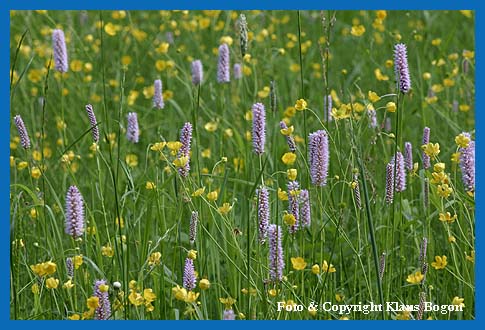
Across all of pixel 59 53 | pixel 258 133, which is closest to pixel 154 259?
pixel 258 133

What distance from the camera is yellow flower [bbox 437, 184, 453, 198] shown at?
2375 millimetres

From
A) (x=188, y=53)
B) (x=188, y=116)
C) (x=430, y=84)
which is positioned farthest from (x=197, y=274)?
(x=188, y=53)

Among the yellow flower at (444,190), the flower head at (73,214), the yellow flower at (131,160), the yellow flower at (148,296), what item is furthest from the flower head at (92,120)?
the yellow flower at (444,190)

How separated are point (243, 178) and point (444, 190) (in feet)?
3.20

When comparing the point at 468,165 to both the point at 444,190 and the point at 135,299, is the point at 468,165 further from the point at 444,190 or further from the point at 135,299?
the point at 135,299

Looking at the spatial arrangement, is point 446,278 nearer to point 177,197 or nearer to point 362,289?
point 362,289

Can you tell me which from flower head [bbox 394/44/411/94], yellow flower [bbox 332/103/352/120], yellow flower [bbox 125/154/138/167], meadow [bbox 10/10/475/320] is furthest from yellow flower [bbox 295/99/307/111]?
yellow flower [bbox 125/154/138/167]

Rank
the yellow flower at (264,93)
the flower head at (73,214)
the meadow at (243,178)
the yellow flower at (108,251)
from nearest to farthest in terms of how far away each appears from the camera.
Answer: the flower head at (73,214), the meadow at (243,178), the yellow flower at (108,251), the yellow flower at (264,93)

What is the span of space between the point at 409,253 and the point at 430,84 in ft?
3.53

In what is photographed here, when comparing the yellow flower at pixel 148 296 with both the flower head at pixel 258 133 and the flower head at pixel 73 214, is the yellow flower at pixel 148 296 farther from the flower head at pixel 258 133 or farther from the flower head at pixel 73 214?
the flower head at pixel 258 133

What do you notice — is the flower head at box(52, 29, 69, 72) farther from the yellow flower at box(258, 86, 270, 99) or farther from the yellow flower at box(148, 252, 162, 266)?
the yellow flower at box(148, 252, 162, 266)

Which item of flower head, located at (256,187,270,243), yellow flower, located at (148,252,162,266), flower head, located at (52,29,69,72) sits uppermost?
flower head, located at (52,29,69,72)

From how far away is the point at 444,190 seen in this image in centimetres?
239

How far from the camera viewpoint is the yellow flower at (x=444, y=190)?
238 centimetres
